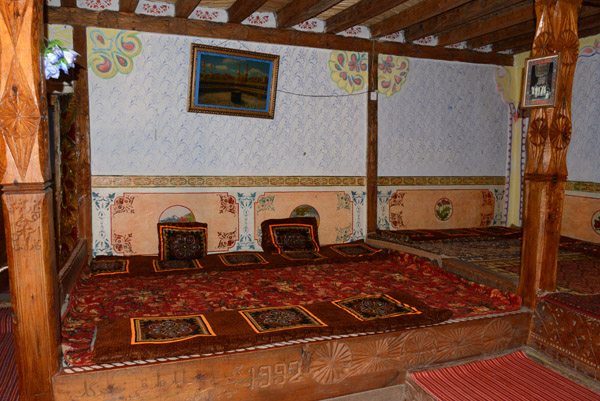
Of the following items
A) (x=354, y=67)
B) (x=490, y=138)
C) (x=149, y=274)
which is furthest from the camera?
(x=490, y=138)

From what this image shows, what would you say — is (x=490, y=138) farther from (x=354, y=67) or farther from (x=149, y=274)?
(x=149, y=274)

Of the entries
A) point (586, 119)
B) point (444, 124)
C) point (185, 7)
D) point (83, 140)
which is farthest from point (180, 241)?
point (586, 119)

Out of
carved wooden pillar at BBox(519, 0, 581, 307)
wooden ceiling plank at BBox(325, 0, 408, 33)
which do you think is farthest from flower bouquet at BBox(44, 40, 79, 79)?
carved wooden pillar at BBox(519, 0, 581, 307)

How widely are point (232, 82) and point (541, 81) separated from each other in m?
3.02

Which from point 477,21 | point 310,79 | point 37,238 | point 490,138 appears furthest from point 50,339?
point 490,138

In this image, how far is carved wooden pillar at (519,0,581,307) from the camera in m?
3.19

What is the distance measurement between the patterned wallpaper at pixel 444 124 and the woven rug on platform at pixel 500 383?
10.0ft

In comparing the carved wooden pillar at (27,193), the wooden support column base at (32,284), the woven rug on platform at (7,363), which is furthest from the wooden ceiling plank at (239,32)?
the wooden support column base at (32,284)

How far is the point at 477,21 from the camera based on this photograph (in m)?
5.19

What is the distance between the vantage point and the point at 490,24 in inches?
199

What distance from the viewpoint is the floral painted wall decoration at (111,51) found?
4.61 m

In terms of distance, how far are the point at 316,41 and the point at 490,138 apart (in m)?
2.78

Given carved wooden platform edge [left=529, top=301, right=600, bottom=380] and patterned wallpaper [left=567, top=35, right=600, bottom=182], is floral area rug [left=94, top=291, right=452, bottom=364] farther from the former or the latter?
patterned wallpaper [left=567, top=35, right=600, bottom=182]

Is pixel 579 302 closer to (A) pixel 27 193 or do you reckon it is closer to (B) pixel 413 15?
(B) pixel 413 15
